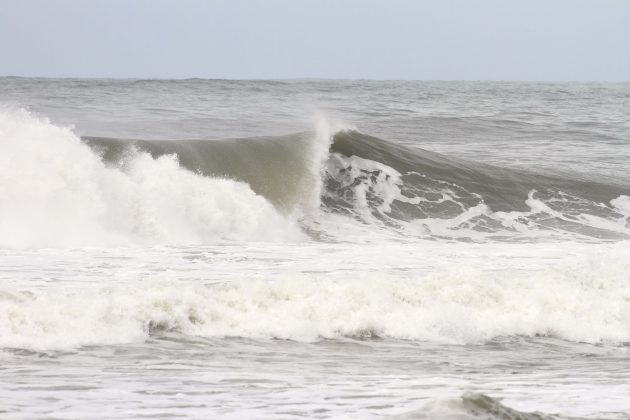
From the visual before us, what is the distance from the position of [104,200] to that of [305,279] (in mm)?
4131

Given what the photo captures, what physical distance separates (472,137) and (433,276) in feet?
53.5

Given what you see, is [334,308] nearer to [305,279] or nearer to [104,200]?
[305,279]

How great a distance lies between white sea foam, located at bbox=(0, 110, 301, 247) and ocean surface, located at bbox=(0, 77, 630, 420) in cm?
3

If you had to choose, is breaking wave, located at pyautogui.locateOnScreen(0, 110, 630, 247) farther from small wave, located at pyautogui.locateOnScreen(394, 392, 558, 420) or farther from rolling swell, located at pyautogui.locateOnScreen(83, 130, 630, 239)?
small wave, located at pyautogui.locateOnScreen(394, 392, 558, 420)

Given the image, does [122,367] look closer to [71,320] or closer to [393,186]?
[71,320]

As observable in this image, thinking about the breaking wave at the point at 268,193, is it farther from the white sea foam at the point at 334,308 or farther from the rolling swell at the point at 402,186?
the white sea foam at the point at 334,308

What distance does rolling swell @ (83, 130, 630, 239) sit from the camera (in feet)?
45.6

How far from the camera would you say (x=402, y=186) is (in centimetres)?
1562

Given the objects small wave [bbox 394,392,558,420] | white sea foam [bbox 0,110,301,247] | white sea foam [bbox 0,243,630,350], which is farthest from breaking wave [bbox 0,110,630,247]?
small wave [bbox 394,392,558,420]

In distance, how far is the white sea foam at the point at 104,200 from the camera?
10.6 meters

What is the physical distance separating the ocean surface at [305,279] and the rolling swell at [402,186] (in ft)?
0.18

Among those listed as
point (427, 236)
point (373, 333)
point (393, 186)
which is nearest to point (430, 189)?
point (393, 186)

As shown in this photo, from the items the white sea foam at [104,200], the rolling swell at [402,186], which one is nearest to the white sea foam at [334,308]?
the white sea foam at [104,200]

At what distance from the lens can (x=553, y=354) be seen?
6.90 meters
